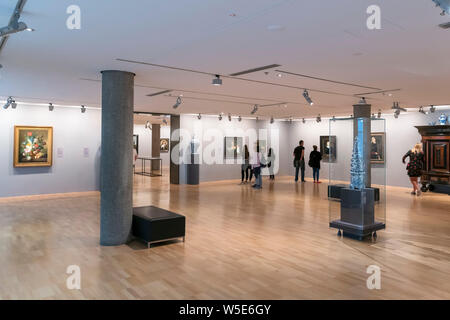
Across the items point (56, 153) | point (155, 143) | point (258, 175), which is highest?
point (155, 143)

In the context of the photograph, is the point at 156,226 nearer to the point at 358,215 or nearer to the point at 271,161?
the point at 358,215

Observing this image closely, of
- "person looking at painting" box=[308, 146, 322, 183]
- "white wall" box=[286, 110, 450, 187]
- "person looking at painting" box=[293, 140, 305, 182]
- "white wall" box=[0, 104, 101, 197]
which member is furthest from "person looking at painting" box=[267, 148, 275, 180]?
"white wall" box=[0, 104, 101, 197]

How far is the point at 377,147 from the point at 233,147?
37.6 feet

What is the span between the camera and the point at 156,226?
265 inches

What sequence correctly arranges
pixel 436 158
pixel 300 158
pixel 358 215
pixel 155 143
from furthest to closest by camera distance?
pixel 155 143 < pixel 300 158 < pixel 436 158 < pixel 358 215

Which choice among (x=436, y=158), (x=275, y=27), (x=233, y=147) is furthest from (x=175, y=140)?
(x=275, y=27)

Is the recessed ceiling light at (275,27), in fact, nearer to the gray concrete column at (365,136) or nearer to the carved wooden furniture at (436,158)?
the gray concrete column at (365,136)

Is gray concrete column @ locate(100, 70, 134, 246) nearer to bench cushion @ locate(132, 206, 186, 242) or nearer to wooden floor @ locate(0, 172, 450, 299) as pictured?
bench cushion @ locate(132, 206, 186, 242)

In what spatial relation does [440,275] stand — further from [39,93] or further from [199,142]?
[199,142]

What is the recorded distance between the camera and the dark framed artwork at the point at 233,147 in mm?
18516

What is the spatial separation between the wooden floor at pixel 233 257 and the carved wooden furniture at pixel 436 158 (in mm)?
3583

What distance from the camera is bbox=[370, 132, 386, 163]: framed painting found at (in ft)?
24.2

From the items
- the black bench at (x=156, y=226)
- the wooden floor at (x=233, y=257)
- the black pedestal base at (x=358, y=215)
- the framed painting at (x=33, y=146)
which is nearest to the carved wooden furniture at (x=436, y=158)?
the wooden floor at (x=233, y=257)
